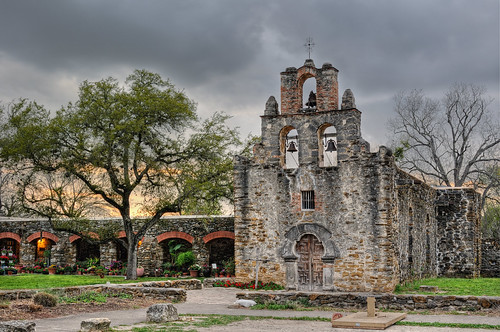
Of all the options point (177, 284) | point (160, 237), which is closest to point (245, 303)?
point (177, 284)

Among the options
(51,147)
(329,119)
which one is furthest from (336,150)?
(51,147)

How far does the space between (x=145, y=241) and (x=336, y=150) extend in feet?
39.1

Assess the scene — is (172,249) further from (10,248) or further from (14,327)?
→ (14,327)

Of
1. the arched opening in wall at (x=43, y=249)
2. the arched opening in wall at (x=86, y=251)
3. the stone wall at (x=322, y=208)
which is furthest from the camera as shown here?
the arched opening in wall at (x=86, y=251)

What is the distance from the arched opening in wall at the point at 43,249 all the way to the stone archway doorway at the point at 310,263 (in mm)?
16311

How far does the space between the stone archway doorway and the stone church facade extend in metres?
0.04

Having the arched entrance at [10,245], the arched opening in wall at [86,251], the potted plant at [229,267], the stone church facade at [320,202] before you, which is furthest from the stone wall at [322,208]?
the arched entrance at [10,245]

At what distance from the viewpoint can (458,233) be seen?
27750mm

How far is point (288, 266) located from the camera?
67.5ft

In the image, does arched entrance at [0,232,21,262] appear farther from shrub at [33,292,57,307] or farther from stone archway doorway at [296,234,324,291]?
shrub at [33,292,57,307]

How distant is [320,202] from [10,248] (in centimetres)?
2112

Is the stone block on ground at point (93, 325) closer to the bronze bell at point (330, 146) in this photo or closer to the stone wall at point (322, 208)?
the stone wall at point (322, 208)

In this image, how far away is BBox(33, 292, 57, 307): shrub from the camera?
13.6m

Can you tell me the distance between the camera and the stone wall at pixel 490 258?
29.2 meters
